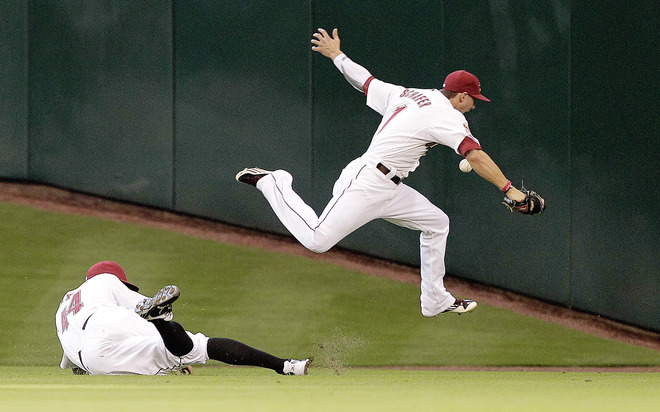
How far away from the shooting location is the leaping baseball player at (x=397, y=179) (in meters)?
6.29

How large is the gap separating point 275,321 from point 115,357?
3.63 metres

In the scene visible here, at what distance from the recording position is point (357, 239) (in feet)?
37.3

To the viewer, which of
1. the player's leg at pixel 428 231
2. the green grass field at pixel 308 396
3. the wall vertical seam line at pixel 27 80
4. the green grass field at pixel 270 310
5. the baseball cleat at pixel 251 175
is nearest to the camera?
the green grass field at pixel 308 396

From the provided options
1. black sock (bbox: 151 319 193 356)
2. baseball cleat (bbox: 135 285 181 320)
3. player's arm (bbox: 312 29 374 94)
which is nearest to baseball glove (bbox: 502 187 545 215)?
player's arm (bbox: 312 29 374 94)

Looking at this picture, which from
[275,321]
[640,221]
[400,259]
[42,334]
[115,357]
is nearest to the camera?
[115,357]

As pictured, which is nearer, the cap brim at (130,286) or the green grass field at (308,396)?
the green grass field at (308,396)

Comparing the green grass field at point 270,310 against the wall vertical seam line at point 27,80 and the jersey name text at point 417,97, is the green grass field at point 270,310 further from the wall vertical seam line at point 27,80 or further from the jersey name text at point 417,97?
the jersey name text at point 417,97

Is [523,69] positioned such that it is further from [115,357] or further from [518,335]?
[115,357]

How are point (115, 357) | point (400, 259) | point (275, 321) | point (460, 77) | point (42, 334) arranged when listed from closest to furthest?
point (115, 357), point (460, 77), point (42, 334), point (275, 321), point (400, 259)

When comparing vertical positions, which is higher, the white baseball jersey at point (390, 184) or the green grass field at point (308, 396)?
the white baseball jersey at point (390, 184)

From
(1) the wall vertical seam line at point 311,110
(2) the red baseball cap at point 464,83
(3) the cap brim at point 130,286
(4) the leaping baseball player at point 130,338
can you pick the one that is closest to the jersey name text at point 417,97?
(2) the red baseball cap at point 464,83

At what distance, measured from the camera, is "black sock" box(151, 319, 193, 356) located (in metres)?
6.15

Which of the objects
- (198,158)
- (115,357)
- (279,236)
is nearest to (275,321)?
(279,236)

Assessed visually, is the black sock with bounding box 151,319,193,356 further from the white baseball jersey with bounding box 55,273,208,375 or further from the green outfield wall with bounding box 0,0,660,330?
the green outfield wall with bounding box 0,0,660,330
